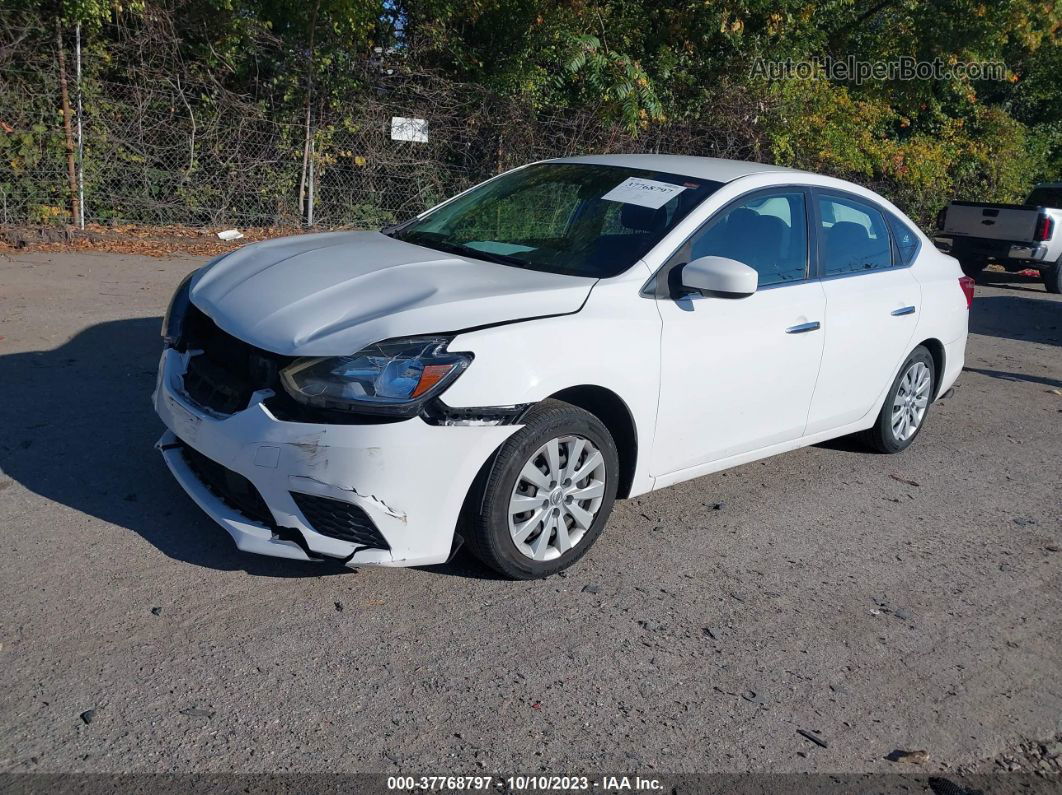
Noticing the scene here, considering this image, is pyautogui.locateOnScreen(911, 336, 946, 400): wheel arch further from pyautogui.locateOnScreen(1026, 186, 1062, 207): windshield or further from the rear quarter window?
pyautogui.locateOnScreen(1026, 186, 1062, 207): windshield

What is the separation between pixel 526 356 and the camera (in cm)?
389

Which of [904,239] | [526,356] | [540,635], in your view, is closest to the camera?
[540,635]

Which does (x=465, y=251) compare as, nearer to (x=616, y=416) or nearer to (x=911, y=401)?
(x=616, y=416)

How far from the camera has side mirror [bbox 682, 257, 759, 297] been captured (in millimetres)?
4297

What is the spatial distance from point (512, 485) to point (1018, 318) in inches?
415

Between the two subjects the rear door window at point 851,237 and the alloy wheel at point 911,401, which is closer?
the rear door window at point 851,237

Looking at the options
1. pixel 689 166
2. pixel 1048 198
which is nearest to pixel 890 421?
pixel 689 166

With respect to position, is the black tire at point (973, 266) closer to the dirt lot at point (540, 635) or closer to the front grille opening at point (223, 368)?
the dirt lot at point (540, 635)

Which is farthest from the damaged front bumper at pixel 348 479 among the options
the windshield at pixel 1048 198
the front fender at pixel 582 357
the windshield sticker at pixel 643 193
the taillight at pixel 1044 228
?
the windshield at pixel 1048 198

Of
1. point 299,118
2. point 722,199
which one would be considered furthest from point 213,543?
point 299,118

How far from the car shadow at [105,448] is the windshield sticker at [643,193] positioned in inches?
87.4

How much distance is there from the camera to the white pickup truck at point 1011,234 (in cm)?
1464

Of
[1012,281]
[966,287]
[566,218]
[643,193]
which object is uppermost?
[643,193]

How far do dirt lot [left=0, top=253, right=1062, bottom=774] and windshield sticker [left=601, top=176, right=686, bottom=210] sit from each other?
1.50 m
